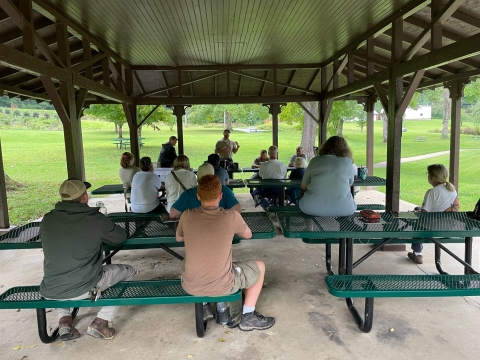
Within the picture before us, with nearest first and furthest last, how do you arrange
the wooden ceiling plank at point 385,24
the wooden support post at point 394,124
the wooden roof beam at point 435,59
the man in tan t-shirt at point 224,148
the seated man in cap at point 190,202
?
A: the wooden roof beam at point 435,59, the seated man in cap at point 190,202, the wooden ceiling plank at point 385,24, the wooden support post at point 394,124, the man in tan t-shirt at point 224,148

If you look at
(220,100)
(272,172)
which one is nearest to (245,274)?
(272,172)

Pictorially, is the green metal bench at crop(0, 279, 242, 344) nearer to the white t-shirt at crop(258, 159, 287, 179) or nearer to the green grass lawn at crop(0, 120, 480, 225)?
the white t-shirt at crop(258, 159, 287, 179)

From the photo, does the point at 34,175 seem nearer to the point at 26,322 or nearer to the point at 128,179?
the point at 128,179

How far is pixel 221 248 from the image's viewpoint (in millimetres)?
2598

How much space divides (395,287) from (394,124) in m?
2.75

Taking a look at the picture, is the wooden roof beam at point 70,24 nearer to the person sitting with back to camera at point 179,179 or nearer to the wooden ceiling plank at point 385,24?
the person sitting with back to camera at point 179,179

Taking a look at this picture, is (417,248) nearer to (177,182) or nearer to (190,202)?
(190,202)

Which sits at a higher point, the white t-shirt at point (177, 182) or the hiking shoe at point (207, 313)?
the white t-shirt at point (177, 182)

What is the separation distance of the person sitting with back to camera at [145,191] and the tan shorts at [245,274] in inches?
89.7

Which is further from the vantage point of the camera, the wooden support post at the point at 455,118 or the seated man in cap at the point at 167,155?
the seated man in cap at the point at 167,155

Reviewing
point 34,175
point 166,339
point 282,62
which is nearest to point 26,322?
point 166,339

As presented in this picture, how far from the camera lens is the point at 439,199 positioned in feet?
13.2

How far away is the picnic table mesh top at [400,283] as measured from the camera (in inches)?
107

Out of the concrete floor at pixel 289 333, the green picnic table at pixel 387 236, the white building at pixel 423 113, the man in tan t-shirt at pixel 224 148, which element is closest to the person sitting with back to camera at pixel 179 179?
the green picnic table at pixel 387 236
